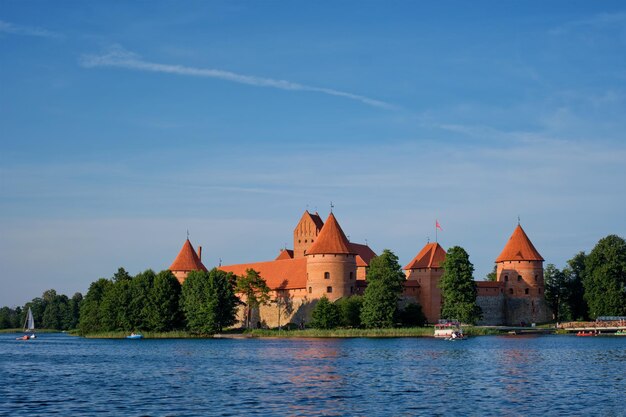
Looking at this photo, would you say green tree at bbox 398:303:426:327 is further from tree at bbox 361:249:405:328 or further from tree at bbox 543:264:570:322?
tree at bbox 543:264:570:322

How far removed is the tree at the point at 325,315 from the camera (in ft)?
211

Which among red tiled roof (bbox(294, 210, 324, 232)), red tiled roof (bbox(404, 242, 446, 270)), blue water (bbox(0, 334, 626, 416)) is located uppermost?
red tiled roof (bbox(294, 210, 324, 232))

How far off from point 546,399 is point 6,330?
4578 inches

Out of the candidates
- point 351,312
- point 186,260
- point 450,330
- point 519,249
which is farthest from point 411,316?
point 186,260

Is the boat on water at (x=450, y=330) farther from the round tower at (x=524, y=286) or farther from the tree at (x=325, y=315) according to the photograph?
the round tower at (x=524, y=286)

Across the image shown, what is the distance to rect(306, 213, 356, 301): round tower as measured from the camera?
71188 mm

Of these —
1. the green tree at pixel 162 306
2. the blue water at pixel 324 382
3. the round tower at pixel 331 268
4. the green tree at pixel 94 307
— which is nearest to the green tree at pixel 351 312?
the round tower at pixel 331 268

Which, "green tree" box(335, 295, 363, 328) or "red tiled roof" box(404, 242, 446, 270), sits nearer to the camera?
"green tree" box(335, 295, 363, 328)

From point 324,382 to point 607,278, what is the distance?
4615 centimetres

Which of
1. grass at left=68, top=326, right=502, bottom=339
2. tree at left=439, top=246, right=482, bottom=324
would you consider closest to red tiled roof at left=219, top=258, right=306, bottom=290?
grass at left=68, top=326, right=502, bottom=339

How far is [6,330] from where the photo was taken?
12744cm

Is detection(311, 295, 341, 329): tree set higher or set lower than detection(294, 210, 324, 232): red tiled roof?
lower

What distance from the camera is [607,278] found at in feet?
226

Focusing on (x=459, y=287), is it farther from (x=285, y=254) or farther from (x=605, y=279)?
(x=285, y=254)
